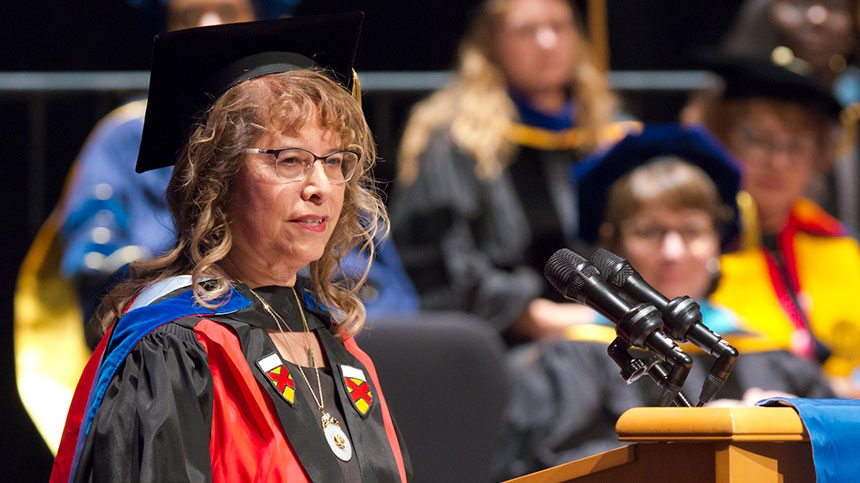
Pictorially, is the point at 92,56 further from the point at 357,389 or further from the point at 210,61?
the point at 357,389

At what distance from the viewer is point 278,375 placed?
1.89 meters

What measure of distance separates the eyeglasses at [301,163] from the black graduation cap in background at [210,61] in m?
A: 0.16

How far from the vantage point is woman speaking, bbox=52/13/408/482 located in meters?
1.75

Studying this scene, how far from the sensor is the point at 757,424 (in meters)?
1.51

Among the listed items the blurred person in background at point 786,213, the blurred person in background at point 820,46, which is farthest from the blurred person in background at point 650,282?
the blurred person in background at point 820,46

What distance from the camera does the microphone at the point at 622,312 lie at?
1.70 meters

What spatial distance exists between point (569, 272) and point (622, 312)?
0.12 metres

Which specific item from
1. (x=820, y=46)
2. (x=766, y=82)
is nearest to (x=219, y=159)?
(x=766, y=82)

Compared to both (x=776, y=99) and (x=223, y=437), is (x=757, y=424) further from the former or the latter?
(x=776, y=99)

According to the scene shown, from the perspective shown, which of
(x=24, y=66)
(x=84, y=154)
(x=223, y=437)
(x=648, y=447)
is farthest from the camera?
(x=24, y=66)

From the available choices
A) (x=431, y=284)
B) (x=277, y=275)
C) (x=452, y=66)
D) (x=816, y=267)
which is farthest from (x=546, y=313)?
(x=277, y=275)

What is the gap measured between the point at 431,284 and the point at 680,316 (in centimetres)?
284

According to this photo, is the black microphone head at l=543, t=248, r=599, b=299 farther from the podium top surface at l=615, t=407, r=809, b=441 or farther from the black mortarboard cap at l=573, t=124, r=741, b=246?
the black mortarboard cap at l=573, t=124, r=741, b=246

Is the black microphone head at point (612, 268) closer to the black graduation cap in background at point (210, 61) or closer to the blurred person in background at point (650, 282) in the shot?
the black graduation cap in background at point (210, 61)
